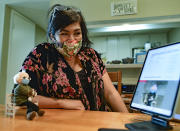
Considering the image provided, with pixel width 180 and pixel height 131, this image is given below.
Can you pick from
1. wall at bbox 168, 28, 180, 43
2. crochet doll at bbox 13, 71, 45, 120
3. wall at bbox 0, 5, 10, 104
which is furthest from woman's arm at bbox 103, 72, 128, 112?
wall at bbox 168, 28, 180, 43

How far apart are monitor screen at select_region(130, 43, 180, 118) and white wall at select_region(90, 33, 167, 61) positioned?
4.03 metres

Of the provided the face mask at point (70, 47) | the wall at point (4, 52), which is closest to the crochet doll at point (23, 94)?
the face mask at point (70, 47)

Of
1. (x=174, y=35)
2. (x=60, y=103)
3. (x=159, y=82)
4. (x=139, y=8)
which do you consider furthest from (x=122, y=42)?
(x=159, y=82)

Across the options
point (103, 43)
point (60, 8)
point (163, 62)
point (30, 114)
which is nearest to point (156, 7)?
point (60, 8)

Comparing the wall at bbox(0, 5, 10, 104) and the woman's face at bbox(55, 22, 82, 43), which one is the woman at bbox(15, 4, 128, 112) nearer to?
the woman's face at bbox(55, 22, 82, 43)

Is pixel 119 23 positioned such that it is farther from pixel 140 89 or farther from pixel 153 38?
pixel 153 38

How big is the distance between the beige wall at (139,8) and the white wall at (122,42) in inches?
83.4

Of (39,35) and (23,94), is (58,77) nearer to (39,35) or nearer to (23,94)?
(23,94)

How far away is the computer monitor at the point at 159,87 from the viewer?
43 centimetres

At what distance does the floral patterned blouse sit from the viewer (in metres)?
0.83

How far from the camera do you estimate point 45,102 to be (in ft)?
2.64

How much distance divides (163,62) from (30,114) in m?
0.46

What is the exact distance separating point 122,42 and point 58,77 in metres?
4.00

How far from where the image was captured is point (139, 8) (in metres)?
2.27
